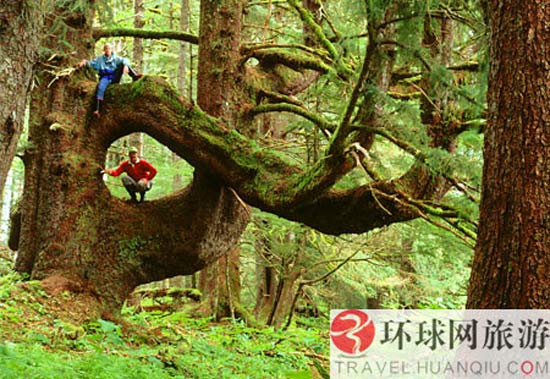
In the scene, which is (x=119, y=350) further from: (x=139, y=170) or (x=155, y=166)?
(x=155, y=166)

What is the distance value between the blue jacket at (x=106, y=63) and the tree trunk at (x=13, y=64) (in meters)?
4.13

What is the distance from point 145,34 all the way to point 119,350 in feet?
18.0

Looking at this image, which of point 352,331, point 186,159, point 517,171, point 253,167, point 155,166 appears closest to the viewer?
point 517,171

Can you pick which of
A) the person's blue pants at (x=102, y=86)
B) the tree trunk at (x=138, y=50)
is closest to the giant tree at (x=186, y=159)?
the person's blue pants at (x=102, y=86)

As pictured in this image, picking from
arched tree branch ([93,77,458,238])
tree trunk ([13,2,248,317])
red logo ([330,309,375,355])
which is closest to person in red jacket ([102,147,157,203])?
tree trunk ([13,2,248,317])

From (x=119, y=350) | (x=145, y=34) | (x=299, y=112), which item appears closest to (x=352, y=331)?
(x=119, y=350)

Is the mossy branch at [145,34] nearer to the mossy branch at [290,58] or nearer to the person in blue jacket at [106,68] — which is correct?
the person in blue jacket at [106,68]

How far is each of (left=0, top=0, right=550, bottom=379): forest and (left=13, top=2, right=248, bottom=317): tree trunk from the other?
1.1 inches

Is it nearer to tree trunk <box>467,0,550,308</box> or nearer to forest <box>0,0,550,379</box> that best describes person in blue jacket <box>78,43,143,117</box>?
forest <box>0,0,550,379</box>

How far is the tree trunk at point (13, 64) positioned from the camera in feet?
13.1

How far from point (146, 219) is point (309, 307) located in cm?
953

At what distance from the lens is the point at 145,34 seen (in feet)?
30.5

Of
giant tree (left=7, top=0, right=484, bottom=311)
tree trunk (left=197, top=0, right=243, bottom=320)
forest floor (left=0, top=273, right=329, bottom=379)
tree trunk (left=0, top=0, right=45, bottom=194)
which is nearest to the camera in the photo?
tree trunk (left=0, top=0, right=45, bottom=194)

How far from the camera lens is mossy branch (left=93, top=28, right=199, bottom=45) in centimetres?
915
